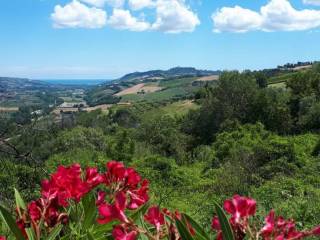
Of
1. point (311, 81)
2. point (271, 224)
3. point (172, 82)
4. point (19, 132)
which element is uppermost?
point (271, 224)

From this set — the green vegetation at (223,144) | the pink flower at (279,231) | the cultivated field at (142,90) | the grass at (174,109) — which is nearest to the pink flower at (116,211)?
the pink flower at (279,231)

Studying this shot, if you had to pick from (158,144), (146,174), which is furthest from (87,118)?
(146,174)

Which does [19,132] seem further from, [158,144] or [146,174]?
[158,144]

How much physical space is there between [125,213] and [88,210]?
0.14 metres

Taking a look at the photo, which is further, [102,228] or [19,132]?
[19,132]

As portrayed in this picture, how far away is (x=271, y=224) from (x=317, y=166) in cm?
2474

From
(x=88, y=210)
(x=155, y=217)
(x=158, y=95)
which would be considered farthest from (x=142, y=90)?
(x=155, y=217)

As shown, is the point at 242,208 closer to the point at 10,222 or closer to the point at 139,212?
the point at 139,212

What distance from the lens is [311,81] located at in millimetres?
51531

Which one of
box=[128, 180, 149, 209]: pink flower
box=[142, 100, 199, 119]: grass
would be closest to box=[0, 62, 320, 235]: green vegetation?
box=[142, 100, 199, 119]: grass

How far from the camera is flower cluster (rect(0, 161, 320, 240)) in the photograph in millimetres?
1345

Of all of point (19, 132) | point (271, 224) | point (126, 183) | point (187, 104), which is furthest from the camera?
point (187, 104)

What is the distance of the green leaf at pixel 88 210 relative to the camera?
1711mm

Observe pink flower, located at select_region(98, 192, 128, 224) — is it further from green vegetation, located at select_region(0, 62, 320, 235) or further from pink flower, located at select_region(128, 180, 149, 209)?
green vegetation, located at select_region(0, 62, 320, 235)
